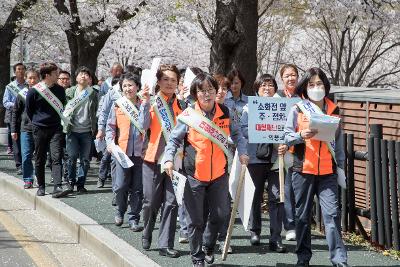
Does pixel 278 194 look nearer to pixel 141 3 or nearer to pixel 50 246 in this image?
pixel 50 246

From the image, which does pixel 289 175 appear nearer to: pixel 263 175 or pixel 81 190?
pixel 263 175

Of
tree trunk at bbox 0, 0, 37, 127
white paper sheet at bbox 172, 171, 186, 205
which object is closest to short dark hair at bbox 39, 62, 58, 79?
white paper sheet at bbox 172, 171, 186, 205

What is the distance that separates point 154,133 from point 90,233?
4.48ft

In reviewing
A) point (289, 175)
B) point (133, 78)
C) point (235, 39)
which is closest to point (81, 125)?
point (235, 39)

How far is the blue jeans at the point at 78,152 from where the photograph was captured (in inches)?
455

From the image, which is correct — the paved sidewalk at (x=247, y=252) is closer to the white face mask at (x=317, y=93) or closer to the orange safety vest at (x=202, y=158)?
the orange safety vest at (x=202, y=158)

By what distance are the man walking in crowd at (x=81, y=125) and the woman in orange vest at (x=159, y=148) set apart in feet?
13.2

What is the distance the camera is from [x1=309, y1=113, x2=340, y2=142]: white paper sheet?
640 centimetres

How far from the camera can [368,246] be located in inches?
311

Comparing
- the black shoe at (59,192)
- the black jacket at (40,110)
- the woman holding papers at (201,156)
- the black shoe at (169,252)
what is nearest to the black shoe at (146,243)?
the black shoe at (169,252)

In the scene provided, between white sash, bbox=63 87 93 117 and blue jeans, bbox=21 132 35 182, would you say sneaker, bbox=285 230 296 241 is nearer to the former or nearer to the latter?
white sash, bbox=63 87 93 117

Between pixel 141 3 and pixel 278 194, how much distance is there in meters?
14.1

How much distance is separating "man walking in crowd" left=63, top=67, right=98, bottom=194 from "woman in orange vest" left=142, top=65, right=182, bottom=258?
402 centimetres

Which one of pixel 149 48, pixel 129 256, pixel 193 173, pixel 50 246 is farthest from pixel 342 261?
pixel 149 48
